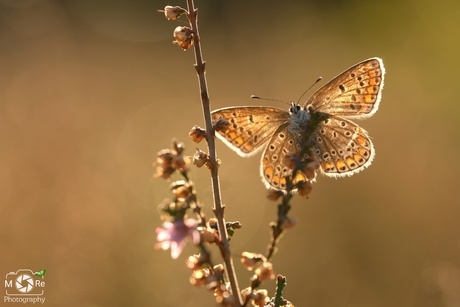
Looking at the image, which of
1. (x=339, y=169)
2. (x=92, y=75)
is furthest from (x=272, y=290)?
(x=92, y=75)

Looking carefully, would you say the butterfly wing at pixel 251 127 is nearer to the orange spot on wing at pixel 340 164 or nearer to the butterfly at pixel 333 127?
the butterfly at pixel 333 127

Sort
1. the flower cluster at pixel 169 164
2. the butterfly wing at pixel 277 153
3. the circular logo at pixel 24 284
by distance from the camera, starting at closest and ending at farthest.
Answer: the flower cluster at pixel 169 164
the butterfly wing at pixel 277 153
the circular logo at pixel 24 284

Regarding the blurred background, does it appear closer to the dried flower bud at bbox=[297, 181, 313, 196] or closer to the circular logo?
the circular logo

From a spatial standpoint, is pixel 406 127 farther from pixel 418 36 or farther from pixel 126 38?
pixel 126 38

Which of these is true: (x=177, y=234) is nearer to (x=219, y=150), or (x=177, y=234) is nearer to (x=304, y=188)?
(x=304, y=188)

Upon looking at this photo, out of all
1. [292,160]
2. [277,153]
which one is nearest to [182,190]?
[292,160]

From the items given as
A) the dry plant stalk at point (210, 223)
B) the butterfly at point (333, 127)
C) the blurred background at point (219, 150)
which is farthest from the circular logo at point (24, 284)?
the dry plant stalk at point (210, 223)
